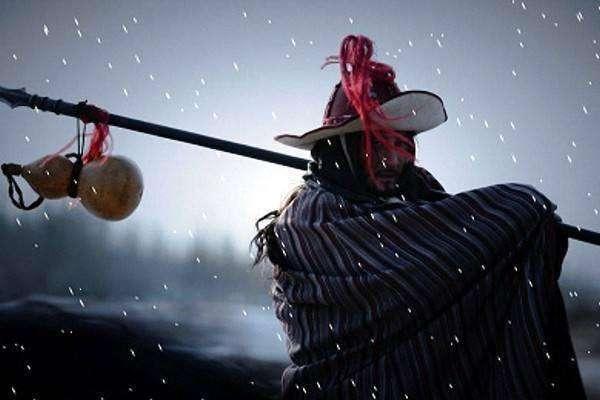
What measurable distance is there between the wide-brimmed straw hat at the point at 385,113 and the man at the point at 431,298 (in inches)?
4.3

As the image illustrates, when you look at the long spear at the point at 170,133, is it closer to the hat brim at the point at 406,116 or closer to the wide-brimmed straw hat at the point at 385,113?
the wide-brimmed straw hat at the point at 385,113

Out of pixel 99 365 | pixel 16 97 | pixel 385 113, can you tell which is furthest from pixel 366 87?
pixel 99 365

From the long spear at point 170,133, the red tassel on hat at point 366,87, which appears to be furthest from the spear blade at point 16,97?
the red tassel on hat at point 366,87

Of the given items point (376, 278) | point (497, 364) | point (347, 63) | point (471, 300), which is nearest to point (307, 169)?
point (347, 63)

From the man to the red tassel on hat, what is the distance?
0.10m

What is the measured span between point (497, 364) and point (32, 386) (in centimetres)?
401

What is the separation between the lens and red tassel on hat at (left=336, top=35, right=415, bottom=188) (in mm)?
2975

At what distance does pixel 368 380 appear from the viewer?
8.47 ft

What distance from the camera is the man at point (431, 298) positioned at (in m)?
2.48

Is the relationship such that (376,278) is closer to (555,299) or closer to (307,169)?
(555,299)

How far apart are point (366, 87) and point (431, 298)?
3.94ft

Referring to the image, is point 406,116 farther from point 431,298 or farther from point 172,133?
point 172,133

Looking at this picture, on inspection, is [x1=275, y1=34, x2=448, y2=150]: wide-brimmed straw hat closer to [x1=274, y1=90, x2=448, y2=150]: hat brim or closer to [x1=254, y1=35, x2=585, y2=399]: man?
[x1=274, y1=90, x2=448, y2=150]: hat brim

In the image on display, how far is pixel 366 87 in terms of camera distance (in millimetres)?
3121
